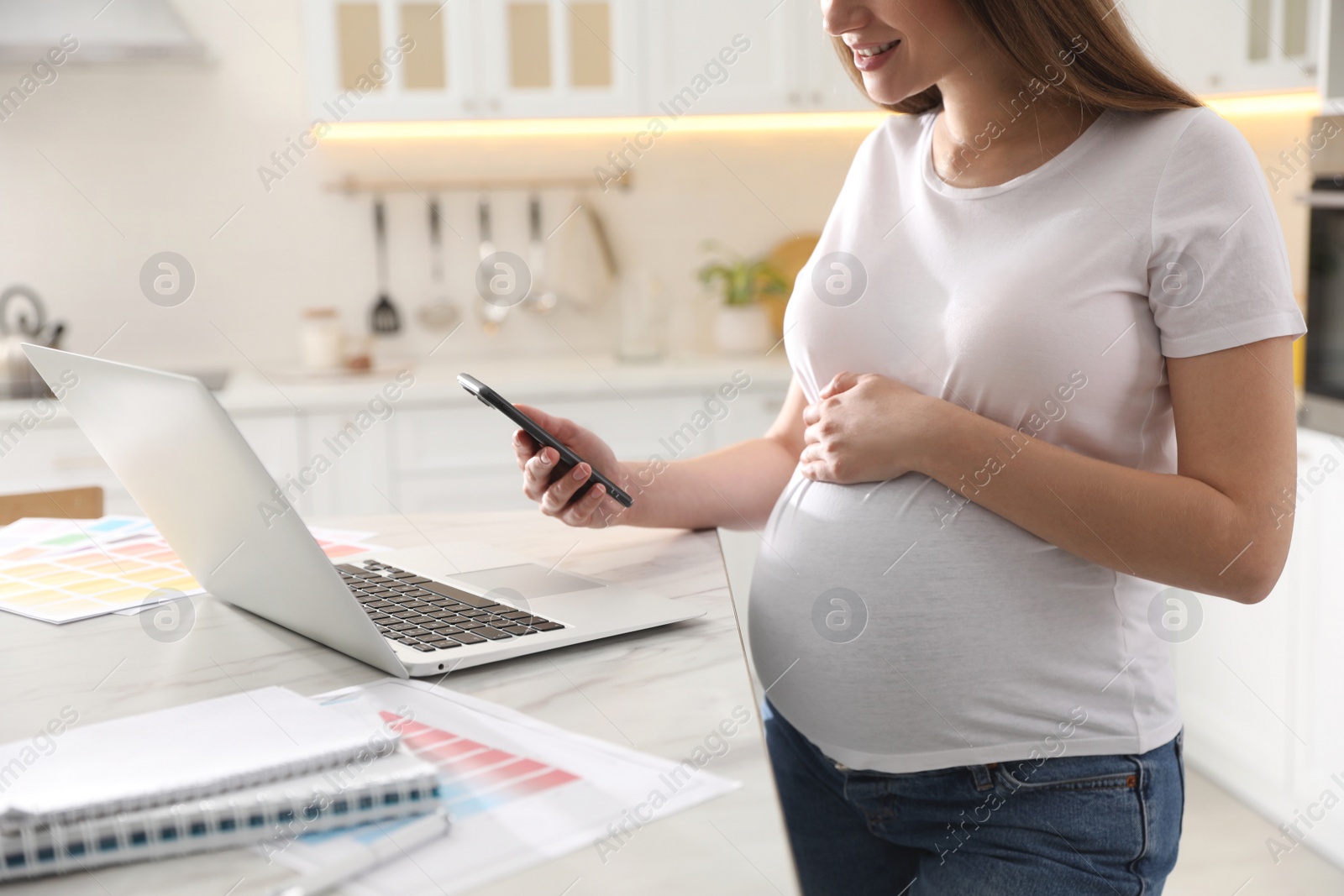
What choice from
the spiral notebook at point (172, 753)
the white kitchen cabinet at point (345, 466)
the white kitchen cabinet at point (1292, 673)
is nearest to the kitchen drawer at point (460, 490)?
the white kitchen cabinet at point (345, 466)

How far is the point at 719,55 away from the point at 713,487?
1905mm

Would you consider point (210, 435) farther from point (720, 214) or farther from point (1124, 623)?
point (720, 214)

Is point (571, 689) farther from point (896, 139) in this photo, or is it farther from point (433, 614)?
point (896, 139)

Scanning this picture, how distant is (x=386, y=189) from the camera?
2.96 m

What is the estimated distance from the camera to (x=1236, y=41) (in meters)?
2.31

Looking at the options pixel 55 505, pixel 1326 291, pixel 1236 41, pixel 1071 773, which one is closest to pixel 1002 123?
pixel 1071 773

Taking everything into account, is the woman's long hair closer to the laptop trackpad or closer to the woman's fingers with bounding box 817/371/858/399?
the woman's fingers with bounding box 817/371/858/399

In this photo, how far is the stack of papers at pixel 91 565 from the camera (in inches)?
37.1

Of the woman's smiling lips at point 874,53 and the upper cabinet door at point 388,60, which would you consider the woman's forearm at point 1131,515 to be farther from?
→ the upper cabinet door at point 388,60

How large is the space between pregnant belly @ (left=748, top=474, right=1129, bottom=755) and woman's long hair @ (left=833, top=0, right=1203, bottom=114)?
12.9 inches

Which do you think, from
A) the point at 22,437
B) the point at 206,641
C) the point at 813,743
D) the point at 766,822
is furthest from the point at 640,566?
the point at 22,437

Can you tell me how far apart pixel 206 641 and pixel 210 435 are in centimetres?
18

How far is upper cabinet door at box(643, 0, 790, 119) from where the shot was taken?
271 cm

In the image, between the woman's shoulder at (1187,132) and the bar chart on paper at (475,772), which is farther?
the woman's shoulder at (1187,132)
